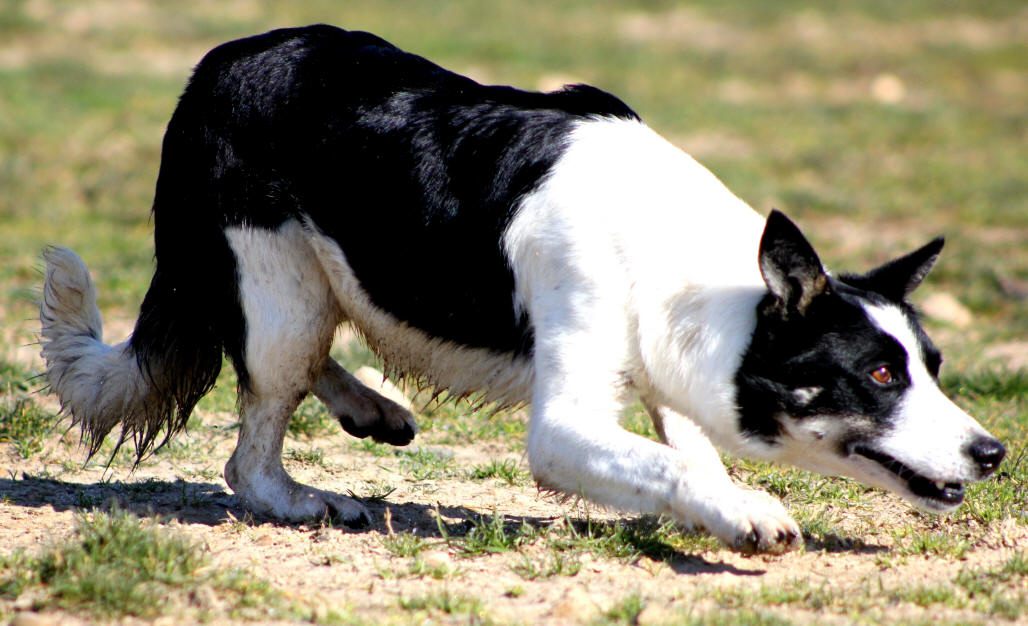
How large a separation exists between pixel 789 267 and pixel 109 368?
2494 mm

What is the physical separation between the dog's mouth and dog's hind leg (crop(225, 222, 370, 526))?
168 cm

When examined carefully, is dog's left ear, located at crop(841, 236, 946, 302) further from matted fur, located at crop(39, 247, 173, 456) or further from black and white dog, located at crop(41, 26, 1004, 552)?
matted fur, located at crop(39, 247, 173, 456)

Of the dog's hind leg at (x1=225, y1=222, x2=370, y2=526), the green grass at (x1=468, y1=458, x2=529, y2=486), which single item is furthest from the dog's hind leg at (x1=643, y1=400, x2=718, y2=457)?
the dog's hind leg at (x1=225, y1=222, x2=370, y2=526)

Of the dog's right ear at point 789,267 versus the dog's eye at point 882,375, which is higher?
the dog's right ear at point 789,267

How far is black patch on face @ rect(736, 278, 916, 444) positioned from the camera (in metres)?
3.33

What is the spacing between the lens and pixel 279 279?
4020 mm

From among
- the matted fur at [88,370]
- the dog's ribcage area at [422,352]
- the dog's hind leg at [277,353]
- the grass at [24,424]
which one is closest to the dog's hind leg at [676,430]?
the dog's ribcage area at [422,352]

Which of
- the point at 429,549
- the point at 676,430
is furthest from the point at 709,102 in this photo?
the point at 429,549

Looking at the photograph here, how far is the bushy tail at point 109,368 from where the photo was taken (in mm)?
4238

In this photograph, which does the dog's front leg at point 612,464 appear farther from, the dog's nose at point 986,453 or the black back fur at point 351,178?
the dog's nose at point 986,453

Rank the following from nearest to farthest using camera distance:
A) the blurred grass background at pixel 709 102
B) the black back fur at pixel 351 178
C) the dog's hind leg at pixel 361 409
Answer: the black back fur at pixel 351 178, the dog's hind leg at pixel 361 409, the blurred grass background at pixel 709 102

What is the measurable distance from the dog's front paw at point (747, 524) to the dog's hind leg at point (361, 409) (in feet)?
5.06

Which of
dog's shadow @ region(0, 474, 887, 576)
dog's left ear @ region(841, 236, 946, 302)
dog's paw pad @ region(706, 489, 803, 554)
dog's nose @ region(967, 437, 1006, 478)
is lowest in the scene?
dog's shadow @ region(0, 474, 887, 576)

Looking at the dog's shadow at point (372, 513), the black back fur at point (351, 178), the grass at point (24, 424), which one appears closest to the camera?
the dog's shadow at point (372, 513)
